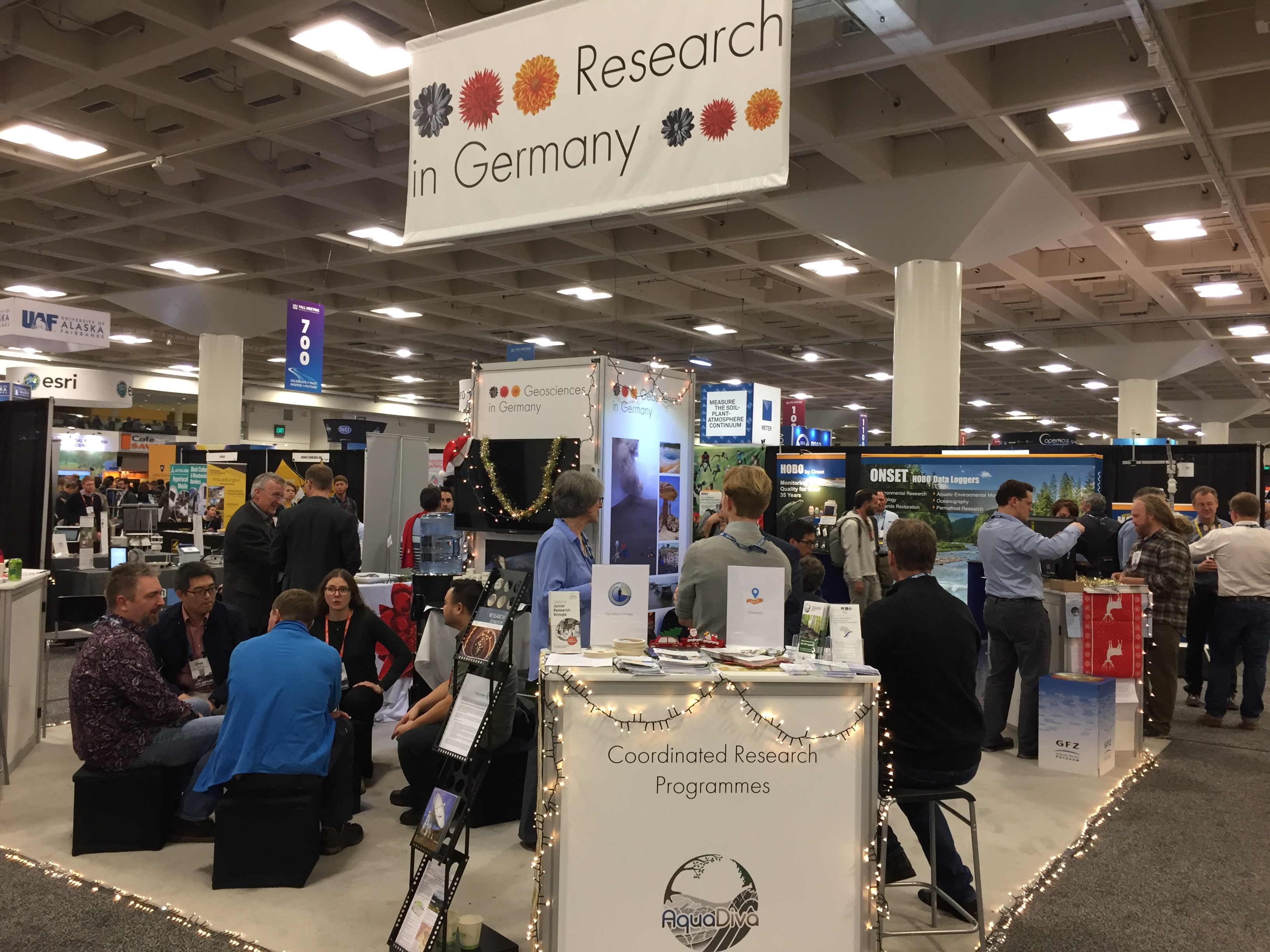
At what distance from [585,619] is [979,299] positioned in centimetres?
1066

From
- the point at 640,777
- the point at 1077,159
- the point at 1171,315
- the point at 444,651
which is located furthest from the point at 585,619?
the point at 1171,315

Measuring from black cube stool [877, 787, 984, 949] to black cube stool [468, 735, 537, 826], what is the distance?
1.61 meters

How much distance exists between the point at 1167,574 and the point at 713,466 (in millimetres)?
3955

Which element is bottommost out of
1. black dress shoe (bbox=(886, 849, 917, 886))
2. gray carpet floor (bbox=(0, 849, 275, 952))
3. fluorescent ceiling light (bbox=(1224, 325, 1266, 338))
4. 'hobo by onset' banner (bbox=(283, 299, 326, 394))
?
gray carpet floor (bbox=(0, 849, 275, 952))

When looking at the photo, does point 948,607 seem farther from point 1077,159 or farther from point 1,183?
point 1,183

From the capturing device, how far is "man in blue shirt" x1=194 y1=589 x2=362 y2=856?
3.36 m

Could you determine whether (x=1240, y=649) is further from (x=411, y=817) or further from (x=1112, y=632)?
(x=411, y=817)

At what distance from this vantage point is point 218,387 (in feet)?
45.2

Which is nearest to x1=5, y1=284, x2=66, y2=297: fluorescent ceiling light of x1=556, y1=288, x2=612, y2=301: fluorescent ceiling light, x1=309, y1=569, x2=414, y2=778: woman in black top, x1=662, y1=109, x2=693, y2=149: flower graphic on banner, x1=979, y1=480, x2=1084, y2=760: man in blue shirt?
x1=556, y1=288, x2=612, y2=301: fluorescent ceiling light

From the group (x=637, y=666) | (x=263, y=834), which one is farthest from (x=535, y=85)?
(x=263, y=834)

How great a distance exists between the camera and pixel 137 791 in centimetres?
366

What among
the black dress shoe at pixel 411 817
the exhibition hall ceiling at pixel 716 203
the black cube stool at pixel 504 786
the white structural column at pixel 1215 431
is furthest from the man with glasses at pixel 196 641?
the white structural column at pixel 1215 431

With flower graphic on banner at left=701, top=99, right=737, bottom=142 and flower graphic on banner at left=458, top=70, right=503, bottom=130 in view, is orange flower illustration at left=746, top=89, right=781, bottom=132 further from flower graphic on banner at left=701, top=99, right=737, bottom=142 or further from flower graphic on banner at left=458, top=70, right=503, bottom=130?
flower graphic on banner at left=458, top=70, right=503, bottom=130

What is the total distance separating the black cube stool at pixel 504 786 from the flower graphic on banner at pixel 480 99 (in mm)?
2469
